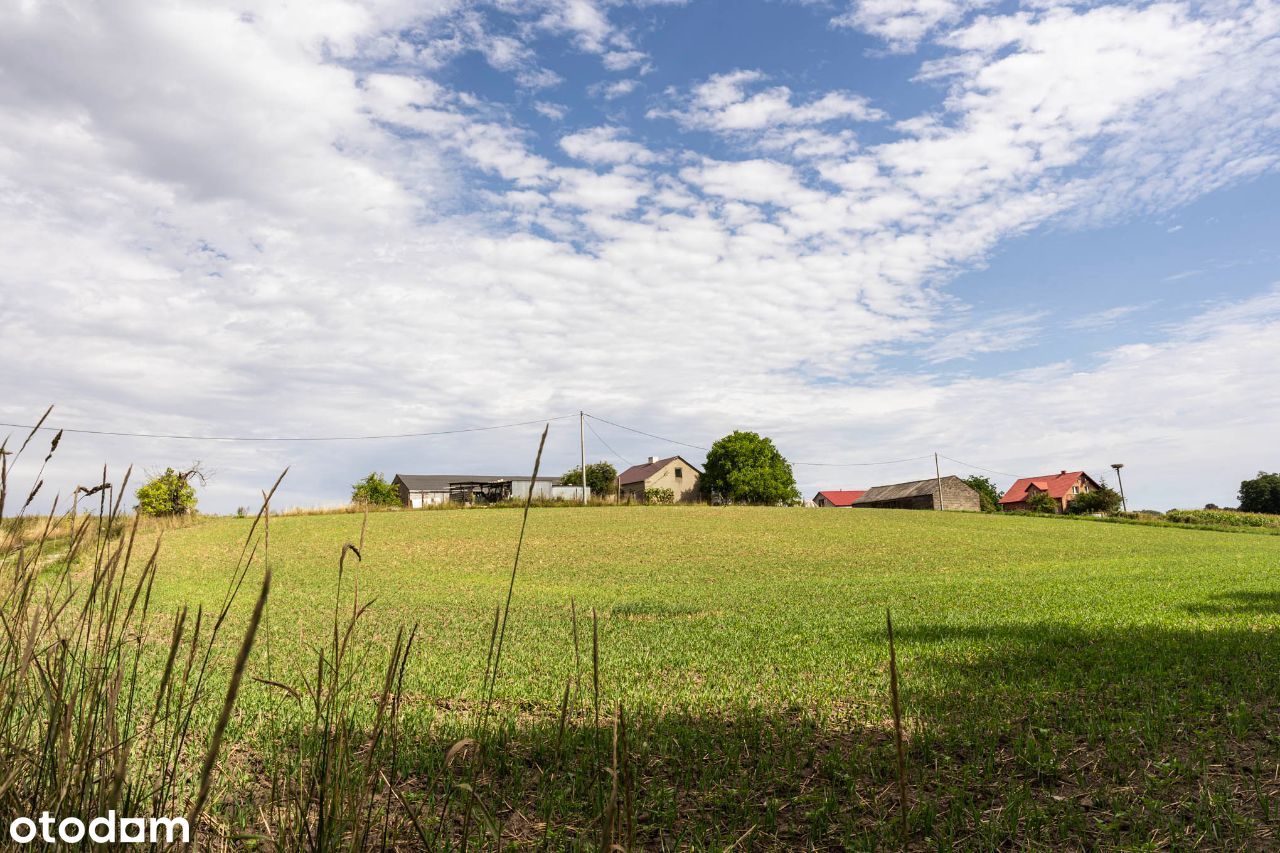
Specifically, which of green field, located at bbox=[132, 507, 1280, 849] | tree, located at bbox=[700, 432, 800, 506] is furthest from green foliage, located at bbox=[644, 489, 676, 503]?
green field, located at bbox=[132, 507, 1280, 849]

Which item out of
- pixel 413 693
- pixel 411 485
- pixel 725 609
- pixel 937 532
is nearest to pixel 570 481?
pixel 411 485

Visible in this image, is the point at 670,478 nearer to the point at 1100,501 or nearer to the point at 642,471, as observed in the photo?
the point at 642,471

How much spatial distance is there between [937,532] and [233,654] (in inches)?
1103

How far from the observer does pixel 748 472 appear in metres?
76.8

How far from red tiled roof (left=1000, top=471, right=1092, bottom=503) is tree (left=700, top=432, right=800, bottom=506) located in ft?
A: 88.0

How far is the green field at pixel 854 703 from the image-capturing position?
3.69 metres

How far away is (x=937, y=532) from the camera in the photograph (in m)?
31.1

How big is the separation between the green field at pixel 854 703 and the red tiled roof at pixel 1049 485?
7398 centimetres

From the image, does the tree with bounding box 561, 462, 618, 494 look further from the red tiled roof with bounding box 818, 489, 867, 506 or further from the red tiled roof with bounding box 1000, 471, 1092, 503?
the red tiled roof with bounding box 1000, 471, 1092, 503

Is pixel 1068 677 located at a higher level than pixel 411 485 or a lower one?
lower

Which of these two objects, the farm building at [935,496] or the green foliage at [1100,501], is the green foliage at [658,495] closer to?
the farm building at [935,496]

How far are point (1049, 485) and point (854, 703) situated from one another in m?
89.6

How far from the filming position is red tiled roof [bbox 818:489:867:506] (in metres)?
100

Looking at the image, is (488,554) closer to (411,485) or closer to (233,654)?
(233,654)
